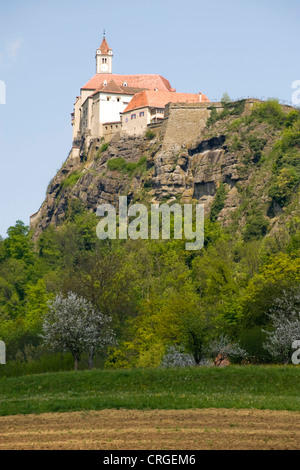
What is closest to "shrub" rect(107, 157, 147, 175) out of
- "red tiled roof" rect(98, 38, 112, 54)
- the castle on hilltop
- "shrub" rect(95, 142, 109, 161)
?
"shrub" rect(95, 142, 109, 161)

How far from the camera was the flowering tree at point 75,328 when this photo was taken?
192ft

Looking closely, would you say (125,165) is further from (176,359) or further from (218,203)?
(176,359)

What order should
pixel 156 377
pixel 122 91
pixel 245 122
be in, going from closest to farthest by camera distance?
pixel 156 377, pixel 245 122, pixel 122 91

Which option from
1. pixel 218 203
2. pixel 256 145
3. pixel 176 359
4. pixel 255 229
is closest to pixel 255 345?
pixel 176 359

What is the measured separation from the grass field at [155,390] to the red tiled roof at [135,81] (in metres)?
139

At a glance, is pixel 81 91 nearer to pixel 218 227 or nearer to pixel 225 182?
pixel 225 182

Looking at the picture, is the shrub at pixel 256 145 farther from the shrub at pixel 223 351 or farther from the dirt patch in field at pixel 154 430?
the dirt patch in field at pixel 154 430

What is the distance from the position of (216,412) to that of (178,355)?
1052 inches

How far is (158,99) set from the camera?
158125 mm

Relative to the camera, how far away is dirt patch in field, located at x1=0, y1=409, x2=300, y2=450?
24453 mm

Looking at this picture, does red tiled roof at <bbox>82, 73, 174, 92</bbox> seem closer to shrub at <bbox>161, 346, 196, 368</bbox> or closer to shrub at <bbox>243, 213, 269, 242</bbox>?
shrub at <bbox>243, 213, 269, 242</bbox>

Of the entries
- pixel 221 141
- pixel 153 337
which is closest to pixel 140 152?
pixel 221 141

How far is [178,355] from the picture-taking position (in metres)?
56.1

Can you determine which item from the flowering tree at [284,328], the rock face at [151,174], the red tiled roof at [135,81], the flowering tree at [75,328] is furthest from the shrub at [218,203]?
the flowering tree at [284,328]
